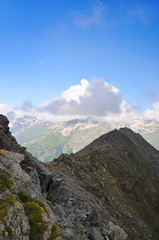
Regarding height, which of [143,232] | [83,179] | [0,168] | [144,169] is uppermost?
[0,168]

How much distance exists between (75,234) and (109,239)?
36.9 ft

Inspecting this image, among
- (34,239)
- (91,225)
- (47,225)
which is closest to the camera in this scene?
(34,239)

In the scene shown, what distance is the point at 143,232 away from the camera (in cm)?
5306

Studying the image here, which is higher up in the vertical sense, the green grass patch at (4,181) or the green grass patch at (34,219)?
the green grass patch at (4,181)

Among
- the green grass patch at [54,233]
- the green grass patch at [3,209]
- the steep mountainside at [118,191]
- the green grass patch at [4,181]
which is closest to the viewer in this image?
the green grass patch at [3,209]

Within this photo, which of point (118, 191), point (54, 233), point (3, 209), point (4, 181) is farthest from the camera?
point (118, 191)

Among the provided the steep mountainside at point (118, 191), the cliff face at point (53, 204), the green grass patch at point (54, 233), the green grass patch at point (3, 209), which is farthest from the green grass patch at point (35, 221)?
the steep mountainside at point (118, 191)

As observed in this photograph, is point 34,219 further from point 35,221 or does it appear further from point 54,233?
point 54,233

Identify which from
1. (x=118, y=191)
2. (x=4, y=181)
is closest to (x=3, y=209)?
(x=4, y=181)

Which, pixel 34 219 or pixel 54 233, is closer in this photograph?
pixel 34 219

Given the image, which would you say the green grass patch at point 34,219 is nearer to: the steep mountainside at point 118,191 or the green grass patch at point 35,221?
the green grass patch at point 35,221

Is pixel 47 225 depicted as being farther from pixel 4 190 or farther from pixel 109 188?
pixel 109 188

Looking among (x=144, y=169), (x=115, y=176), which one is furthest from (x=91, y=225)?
(x=144, y=169)

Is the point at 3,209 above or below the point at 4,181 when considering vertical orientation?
below
